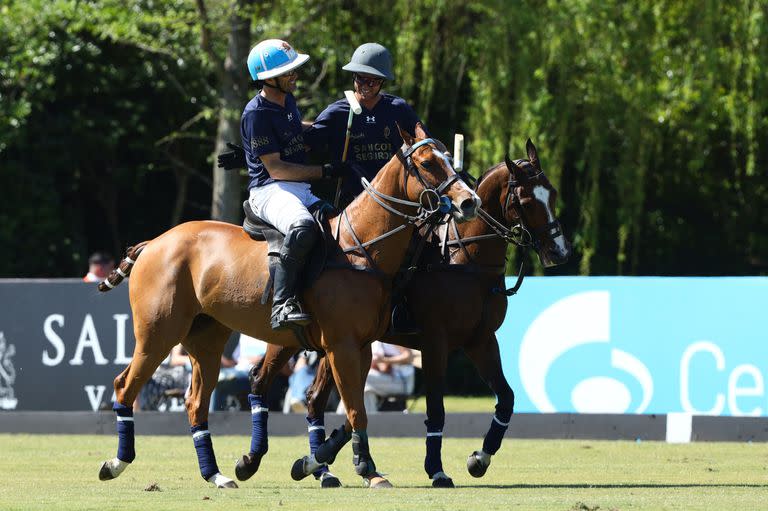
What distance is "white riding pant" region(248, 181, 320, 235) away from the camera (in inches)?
345

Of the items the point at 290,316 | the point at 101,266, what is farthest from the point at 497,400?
the point at 101,266

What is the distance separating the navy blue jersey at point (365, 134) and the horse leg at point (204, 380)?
130 cm

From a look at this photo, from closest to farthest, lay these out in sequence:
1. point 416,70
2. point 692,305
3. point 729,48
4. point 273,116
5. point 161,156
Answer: point 273,116 < point 692,305 < point 729,48 < point 416,70 < point 161,156

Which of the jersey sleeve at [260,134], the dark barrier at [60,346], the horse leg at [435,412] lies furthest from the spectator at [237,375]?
the jersey sleeve at [260,134]

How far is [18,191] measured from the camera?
20.6 metres

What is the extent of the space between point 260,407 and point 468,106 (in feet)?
36.8

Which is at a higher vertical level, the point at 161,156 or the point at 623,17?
the point at 623,17

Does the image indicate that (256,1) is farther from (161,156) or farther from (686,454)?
(686,454)

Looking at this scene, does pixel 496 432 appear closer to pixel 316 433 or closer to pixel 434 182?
pixel 316 433

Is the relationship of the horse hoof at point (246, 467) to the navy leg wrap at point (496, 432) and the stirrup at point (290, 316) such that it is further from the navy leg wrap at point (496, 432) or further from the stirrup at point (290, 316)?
the navy leg wrap at point (496, 432)

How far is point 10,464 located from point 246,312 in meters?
2.76

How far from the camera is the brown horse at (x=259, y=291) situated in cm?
862

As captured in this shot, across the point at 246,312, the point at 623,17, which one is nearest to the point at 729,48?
the point at 623,17

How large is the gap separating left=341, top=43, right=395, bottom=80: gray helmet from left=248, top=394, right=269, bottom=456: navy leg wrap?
2263 mm
